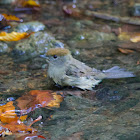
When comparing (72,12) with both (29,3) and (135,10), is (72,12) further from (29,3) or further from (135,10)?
(135,10)

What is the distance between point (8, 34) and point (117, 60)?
2.31m

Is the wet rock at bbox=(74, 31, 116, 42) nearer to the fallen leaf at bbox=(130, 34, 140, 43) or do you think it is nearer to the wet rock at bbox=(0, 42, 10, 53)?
the fallen leaf at bbox=(130, 34, 140, 43)

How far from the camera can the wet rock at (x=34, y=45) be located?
15.9 ft

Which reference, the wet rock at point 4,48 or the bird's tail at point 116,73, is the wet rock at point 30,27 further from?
the bird's tail at point 116,73

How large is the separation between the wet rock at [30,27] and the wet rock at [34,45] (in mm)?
577

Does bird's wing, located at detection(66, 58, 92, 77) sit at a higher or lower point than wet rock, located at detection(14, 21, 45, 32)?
lower

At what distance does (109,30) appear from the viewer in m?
6.03

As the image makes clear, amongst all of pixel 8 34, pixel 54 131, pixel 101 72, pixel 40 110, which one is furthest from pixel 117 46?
pixel 54 131

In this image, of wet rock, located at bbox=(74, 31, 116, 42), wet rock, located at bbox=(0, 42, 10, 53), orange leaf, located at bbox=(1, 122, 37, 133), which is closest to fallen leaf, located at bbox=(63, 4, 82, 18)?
wet rock, located at bbox=(74, 31, 116, 42)

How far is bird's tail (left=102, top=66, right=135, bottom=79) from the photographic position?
400 centimetres

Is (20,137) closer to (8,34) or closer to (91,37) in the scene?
(8,34)

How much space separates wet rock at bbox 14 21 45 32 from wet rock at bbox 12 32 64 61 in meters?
0.58

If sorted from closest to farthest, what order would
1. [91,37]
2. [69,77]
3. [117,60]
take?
[69,77], [117,60], [91,37]

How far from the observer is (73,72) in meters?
3.89
